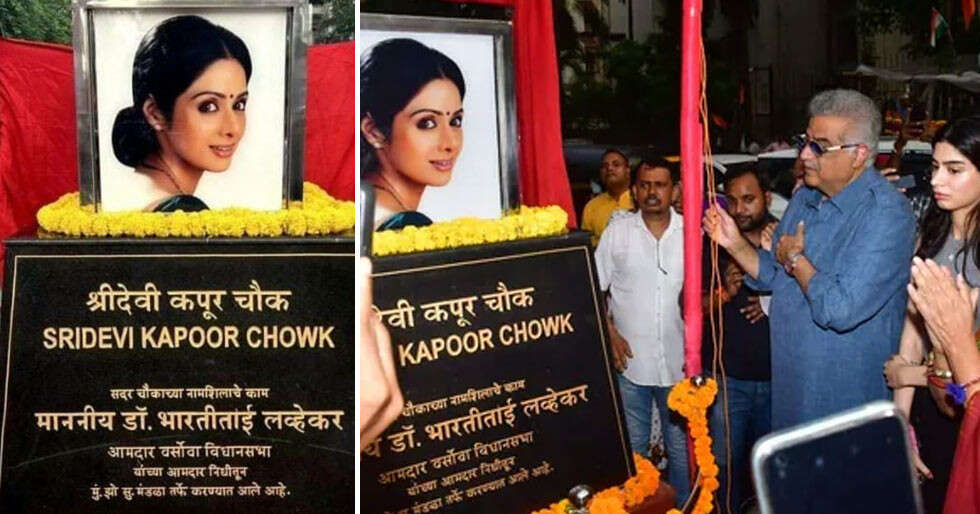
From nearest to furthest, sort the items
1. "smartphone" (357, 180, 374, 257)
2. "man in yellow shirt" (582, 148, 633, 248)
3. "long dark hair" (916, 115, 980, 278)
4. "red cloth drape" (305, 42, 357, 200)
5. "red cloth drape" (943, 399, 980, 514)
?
"smartphone" (357, 180, 374, 257) → "red cloth drape" (943, 399, 980, 514) → "long dark hair" (916, 115, 980, 278) → "red cloth drape" (305, 42, 357, 200) → "man in yellow shirt" (582, 148, 633, 248)

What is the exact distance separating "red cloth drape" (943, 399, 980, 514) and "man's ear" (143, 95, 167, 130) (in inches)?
69.3

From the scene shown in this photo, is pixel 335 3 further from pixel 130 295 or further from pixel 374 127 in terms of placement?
pixel 130 295

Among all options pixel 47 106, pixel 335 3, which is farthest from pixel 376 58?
pixel 47 106

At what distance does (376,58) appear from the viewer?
89.1 inches

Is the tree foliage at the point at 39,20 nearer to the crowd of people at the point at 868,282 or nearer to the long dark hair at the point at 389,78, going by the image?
the long dark hair at the point at 389,78

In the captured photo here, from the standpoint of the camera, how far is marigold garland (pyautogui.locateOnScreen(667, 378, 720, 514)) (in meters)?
2.36

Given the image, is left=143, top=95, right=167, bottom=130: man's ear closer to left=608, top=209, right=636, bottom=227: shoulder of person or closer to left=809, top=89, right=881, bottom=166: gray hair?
left=809, top=89, right=881, bottom=166: gray hair

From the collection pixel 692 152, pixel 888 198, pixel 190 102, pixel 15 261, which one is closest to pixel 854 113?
pixel 888 198

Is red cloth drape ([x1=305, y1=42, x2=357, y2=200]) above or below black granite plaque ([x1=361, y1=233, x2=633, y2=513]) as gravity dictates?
above

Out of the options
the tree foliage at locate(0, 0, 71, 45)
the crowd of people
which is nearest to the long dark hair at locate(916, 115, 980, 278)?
the crowd of people

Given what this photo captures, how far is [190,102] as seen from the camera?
2346 mm

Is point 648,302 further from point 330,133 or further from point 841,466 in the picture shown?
point 841,466

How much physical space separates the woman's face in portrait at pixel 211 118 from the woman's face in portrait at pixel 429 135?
36 centimetres

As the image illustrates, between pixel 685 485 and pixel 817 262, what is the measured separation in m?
1.04
